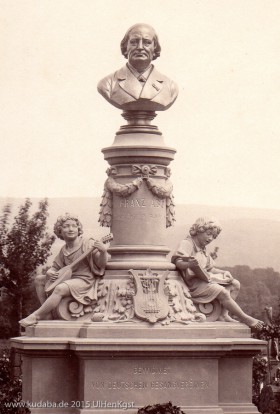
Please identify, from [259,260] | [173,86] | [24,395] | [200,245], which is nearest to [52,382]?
[24,395]

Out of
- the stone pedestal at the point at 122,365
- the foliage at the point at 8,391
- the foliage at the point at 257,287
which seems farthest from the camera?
the foliage at the point at 257,287

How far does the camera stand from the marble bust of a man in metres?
19.1

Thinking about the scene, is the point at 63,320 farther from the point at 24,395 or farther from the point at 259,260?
the point at 259,260

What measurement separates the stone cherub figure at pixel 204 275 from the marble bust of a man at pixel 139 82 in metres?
1.93

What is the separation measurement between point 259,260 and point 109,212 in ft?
91.7

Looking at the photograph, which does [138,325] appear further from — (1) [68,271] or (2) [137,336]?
(1) [68,271]

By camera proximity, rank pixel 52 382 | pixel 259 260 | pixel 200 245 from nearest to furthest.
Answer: pixel 52 382 → pixel 200 245 → pixel 259 260

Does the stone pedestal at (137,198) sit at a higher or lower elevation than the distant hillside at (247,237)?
lower

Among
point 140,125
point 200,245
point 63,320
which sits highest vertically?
point 140,125

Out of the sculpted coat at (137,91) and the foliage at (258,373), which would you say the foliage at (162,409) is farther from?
the foliage at (258,373)

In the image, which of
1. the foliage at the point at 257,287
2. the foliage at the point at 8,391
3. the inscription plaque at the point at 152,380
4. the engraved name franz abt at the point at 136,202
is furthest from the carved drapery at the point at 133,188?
the foliage at the point at 257,287

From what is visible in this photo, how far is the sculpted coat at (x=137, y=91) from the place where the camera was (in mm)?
19109

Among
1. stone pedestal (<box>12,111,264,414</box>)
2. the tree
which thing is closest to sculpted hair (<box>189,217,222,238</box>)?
stone pedestal (<box>12,111,264,414</box>)

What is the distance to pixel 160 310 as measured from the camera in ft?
59.7
